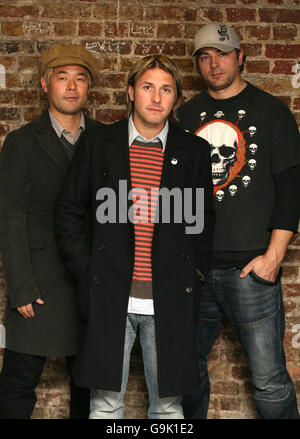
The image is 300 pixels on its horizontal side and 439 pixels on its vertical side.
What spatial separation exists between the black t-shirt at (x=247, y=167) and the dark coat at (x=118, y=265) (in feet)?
0.66

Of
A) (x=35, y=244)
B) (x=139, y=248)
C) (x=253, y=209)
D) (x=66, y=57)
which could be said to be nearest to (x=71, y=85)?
(x=66, y=57)

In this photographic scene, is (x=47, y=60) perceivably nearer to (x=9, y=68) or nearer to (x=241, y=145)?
(x=9, y=68)

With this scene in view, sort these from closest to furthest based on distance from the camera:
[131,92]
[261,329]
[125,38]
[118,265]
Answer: [118,265]
[131,92]
[261,329]
[125,38]

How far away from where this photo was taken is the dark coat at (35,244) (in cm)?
228

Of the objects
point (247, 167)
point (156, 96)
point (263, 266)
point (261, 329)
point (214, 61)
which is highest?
point (214, 61)

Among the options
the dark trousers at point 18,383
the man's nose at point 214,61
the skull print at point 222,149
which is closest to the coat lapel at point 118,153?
the skull print at point 222,149

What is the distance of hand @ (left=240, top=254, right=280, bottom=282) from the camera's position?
2271mm

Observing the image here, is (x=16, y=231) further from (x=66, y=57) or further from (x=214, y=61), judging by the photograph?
(x=214, y=61)

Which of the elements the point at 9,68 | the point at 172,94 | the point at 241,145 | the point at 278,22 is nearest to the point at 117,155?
the point at 172,94

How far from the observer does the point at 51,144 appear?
2350 mm

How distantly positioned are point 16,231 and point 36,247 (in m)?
0.11

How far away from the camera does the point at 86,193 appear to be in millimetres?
2115

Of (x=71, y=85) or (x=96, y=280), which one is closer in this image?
(x=96, y=280)

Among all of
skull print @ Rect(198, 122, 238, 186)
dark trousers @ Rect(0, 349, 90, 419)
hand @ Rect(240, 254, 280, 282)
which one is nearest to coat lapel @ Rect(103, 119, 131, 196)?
skull print @ Rect(198, 122, 238, 186)
